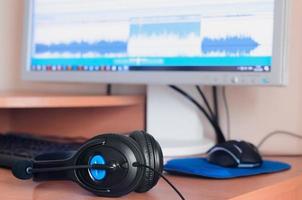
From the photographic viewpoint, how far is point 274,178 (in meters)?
0.71

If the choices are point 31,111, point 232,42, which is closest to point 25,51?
point 31,111

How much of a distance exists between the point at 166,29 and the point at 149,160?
442 millimetres

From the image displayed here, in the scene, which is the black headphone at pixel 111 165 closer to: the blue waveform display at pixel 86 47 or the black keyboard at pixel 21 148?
the black keyboard at pixel 21 148

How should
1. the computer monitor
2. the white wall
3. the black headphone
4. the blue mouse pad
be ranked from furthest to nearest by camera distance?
the white wall < the computer monitor < the blue mouse pad < the black headphone

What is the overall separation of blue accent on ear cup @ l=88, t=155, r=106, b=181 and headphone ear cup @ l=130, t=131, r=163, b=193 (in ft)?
0.15

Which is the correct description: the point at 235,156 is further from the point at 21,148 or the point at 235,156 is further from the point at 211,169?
the point at 21,148

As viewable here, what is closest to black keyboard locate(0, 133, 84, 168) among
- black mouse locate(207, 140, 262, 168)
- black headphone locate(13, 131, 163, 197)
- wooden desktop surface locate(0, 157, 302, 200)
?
wooden desktop surface locate(0, 157, 302, 200)

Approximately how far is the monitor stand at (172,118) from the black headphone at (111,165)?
0.43 m

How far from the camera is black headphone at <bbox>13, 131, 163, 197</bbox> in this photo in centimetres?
55

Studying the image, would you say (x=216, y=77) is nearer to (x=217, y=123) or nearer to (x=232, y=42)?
(x=232, y=42)

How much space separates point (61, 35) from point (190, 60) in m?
0.33

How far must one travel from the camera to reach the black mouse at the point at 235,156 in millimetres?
770

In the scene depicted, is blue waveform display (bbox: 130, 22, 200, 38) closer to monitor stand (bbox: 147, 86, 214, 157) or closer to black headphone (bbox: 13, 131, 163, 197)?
monitor stand (bbox: 147, 86, 214, 157)

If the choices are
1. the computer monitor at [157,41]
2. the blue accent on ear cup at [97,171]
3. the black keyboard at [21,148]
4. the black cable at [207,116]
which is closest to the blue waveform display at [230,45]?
the computer monitor at [157,41]
